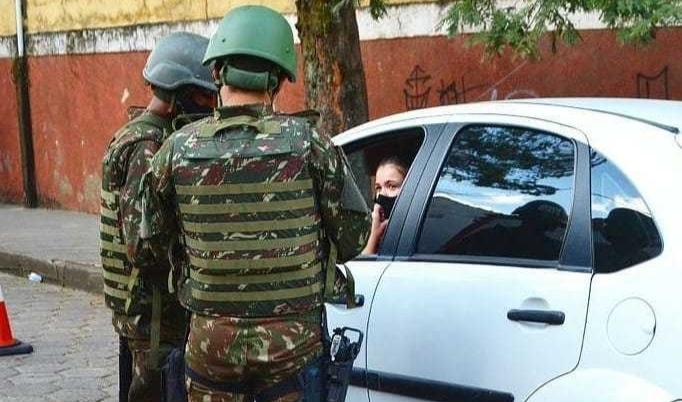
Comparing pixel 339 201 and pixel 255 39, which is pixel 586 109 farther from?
pixel 255 39

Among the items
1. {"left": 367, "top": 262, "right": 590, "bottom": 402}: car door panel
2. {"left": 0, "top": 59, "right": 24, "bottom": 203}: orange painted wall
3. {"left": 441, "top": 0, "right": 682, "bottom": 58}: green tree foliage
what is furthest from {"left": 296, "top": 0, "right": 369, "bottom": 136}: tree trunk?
{"left": 0, "top": 59, "right": 24, "bottom": 203}: orange painted wall

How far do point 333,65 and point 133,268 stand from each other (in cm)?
361

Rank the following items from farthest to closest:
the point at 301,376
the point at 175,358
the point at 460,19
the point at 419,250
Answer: the point at 460,19 → the point at 419,250 → the point at 175,358 → the point at 301,376

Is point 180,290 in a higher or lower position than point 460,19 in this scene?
lower

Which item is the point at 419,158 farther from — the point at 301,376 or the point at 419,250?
the point at 301,376

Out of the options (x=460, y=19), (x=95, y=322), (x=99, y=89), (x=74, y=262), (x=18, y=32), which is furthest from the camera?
(x=18, y=32)

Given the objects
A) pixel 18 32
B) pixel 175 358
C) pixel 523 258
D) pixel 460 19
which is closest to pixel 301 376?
pixel 175 358

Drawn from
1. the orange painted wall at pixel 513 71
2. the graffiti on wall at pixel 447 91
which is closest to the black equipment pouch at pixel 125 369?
Result: the orange painted wall at pixel 513 71

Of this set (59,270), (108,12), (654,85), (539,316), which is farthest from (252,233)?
(108,12)

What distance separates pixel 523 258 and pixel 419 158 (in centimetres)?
68

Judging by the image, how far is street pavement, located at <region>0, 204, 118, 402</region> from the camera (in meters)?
6.69

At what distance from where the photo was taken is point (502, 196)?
3.91 metres

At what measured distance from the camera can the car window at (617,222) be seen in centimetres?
333

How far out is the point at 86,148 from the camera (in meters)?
14.7
